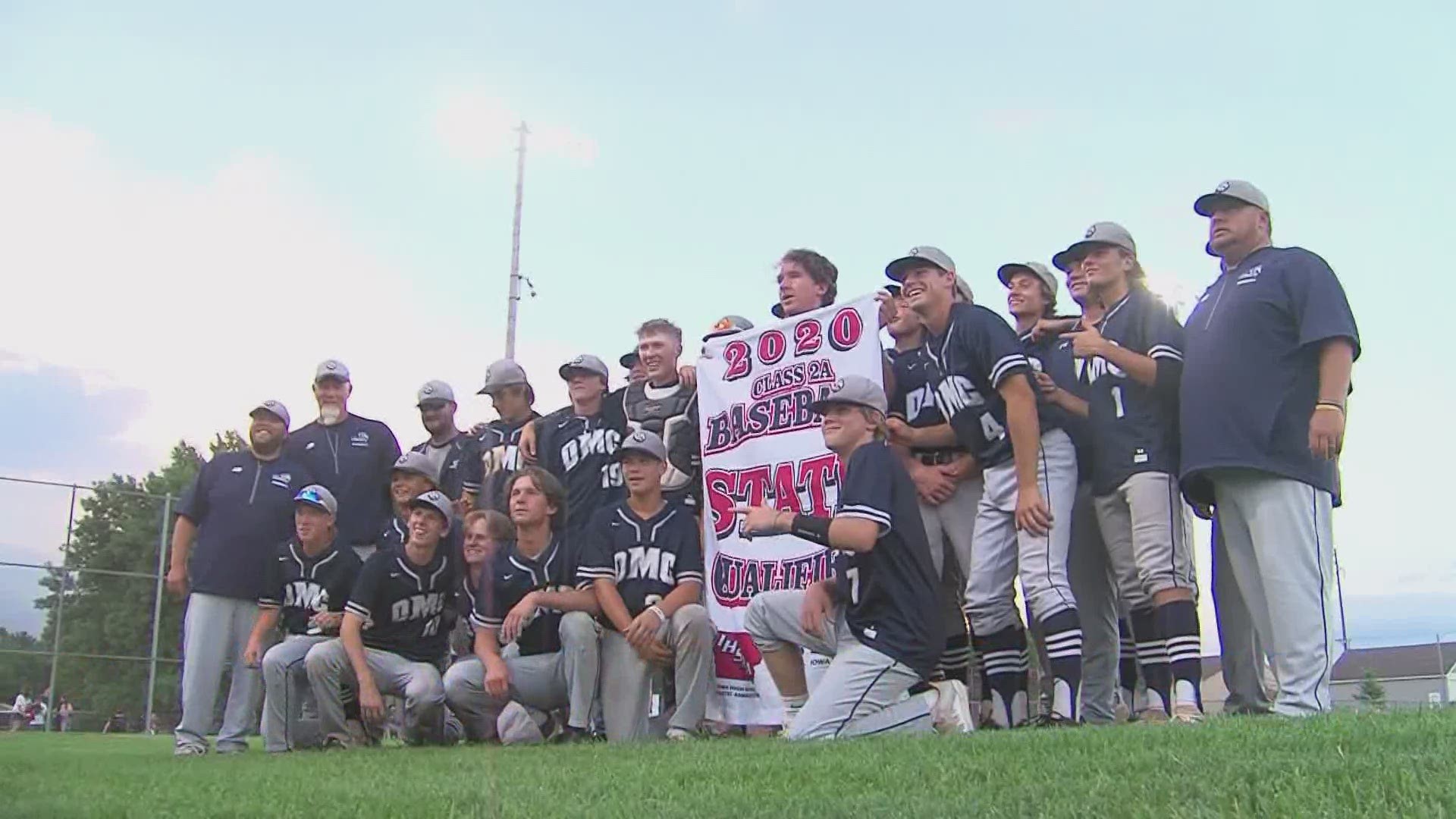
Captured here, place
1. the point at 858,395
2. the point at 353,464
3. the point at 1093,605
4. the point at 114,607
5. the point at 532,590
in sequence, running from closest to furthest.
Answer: the point at 858,395
the point at 1093,605
the point at 532,590
the point at 353,464
the point at 114,607

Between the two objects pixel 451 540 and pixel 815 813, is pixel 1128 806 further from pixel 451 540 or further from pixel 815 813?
pixel 451 540

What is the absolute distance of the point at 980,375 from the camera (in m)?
5.70

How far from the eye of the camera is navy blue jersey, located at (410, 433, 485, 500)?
8.16m

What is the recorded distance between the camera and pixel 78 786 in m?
4.47

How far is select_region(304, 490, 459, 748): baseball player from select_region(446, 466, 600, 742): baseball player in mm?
206

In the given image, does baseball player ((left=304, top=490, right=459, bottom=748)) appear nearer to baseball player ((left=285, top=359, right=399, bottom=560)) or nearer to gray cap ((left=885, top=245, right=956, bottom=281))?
baseball player ((left=285, top=359, right=399, bottom=560))

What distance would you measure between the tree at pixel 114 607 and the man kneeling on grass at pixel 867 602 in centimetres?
1321

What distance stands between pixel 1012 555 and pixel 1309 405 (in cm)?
136

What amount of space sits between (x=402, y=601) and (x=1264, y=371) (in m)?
4.58

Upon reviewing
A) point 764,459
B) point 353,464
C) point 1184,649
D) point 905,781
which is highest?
point 353,464

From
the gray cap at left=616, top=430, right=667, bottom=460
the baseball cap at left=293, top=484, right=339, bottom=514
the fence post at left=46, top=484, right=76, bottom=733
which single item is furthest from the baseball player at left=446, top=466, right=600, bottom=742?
the fence post at left=46, top=484, right=76, bottom=733

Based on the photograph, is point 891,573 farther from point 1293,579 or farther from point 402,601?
point 402,601

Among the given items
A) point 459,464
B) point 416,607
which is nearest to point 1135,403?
point 416,607

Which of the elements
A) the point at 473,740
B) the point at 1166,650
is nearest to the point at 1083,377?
the point at 1166,650
